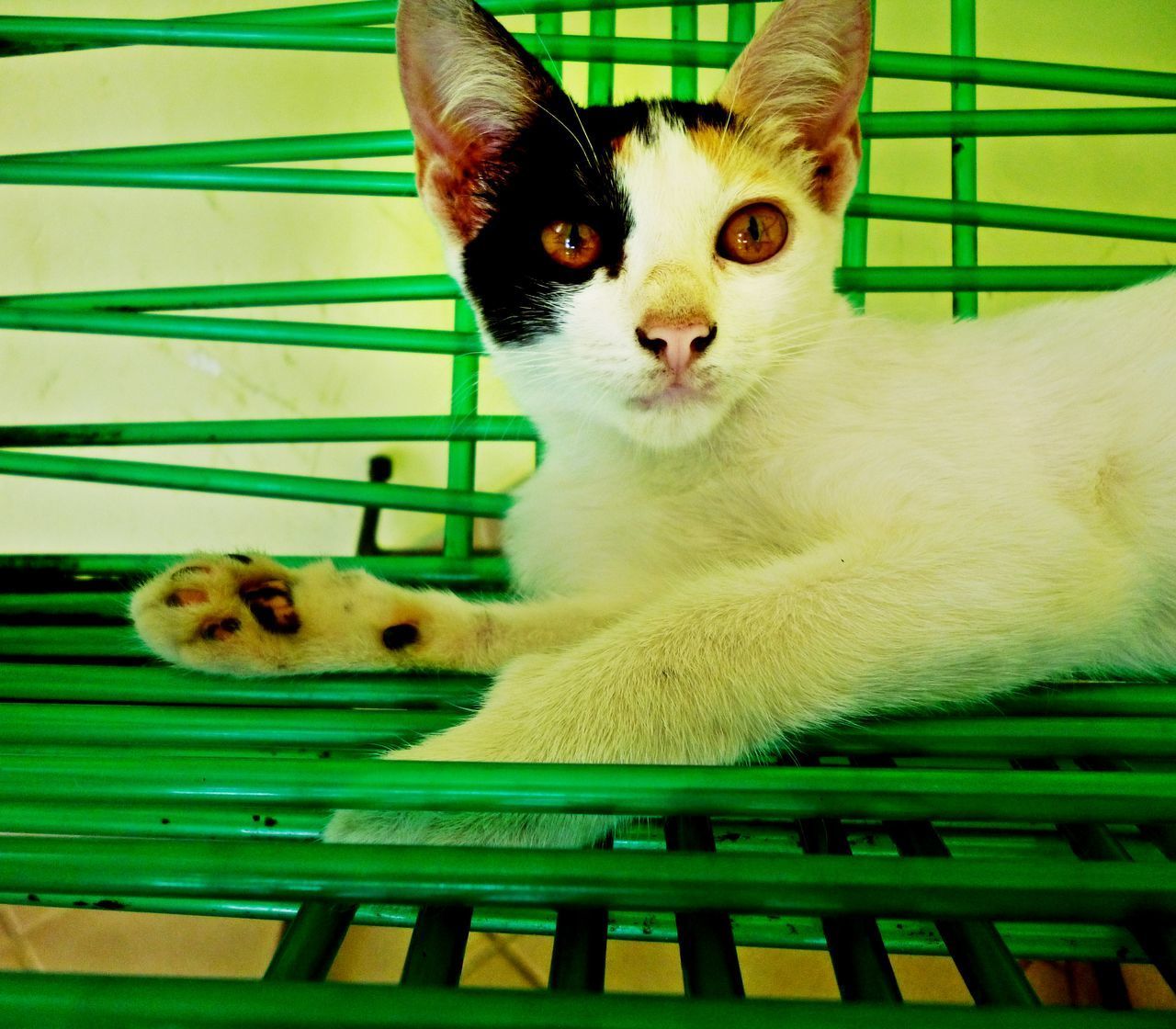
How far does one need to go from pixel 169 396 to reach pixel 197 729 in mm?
1468

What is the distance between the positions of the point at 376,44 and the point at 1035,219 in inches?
34.2

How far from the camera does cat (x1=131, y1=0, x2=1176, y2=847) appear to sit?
60 cm

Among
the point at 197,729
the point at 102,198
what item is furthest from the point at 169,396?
the point at 197,729

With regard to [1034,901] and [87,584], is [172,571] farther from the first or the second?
[1034,901]

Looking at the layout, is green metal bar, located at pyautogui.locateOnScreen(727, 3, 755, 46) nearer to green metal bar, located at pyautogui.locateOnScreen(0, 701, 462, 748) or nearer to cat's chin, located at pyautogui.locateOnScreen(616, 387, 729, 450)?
cat's chin, located at pyautogui.locateOnScreen(616, 387, 729, 450)

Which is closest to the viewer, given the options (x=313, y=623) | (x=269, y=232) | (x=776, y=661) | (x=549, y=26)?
(x=776, y=661)

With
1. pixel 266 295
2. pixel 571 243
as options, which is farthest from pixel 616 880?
pixel 266 295

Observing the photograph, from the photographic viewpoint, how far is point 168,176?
0.96m

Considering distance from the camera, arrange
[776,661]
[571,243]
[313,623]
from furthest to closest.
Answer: [571,243] < [313,623] < [776,661]

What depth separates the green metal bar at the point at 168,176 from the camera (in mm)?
955

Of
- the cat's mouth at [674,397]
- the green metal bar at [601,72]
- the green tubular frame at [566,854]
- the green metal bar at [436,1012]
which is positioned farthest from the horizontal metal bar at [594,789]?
the green metal bar at [601,72]

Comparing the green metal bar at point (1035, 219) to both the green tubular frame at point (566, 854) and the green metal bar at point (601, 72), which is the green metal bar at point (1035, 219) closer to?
the green metal bar at point (601, 72)

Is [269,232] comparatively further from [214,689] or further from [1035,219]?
[1035,219]

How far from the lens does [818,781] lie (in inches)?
17.1
